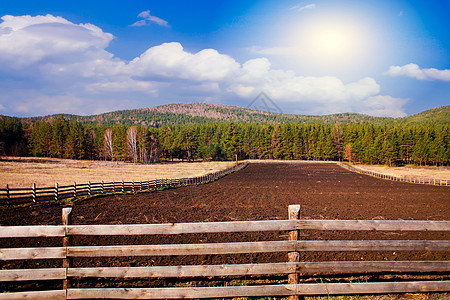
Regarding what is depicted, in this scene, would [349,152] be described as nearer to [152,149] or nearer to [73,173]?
[152,149]

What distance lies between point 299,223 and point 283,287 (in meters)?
0.98

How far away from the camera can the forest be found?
311 feet

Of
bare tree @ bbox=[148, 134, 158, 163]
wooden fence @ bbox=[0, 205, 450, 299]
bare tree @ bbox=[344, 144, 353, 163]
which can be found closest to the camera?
wooden fence @ bbox=[0, 205, 450, 299]

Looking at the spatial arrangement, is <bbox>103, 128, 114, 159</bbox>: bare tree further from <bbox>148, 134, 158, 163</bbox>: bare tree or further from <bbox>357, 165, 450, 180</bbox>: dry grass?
<bbox>357, 165, 450, 180</bbox>: dry grass

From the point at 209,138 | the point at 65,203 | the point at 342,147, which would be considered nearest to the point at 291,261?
the point at 65,203

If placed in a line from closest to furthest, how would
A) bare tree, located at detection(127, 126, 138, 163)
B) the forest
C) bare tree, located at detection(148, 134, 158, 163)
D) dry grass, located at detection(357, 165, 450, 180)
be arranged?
dry grass, located at detection(357, 165, 450, 180), bare tree, located at detection(127, 126, 138, 163), the forest, bare tree, located at detection(148, 134, 158, 163)

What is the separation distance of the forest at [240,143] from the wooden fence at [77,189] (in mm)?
60874

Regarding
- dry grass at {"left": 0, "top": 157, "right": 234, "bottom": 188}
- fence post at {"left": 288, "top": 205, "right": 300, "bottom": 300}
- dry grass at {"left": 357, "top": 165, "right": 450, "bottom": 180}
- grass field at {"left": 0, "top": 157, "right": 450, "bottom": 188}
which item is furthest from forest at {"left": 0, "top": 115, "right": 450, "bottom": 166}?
fence post at {"left": 288, "top": 205, "right": 300, "bottom": 300}

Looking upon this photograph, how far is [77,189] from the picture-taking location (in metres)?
23.4

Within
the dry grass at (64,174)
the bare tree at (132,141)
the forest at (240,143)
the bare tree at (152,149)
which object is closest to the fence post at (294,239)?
the dry grass at (64,174)

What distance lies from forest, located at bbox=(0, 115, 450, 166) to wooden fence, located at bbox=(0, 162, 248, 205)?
60.9 meters

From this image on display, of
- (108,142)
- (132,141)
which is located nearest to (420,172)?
(132,141)

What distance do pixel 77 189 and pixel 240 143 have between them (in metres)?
105

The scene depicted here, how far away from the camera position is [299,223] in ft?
13.5
